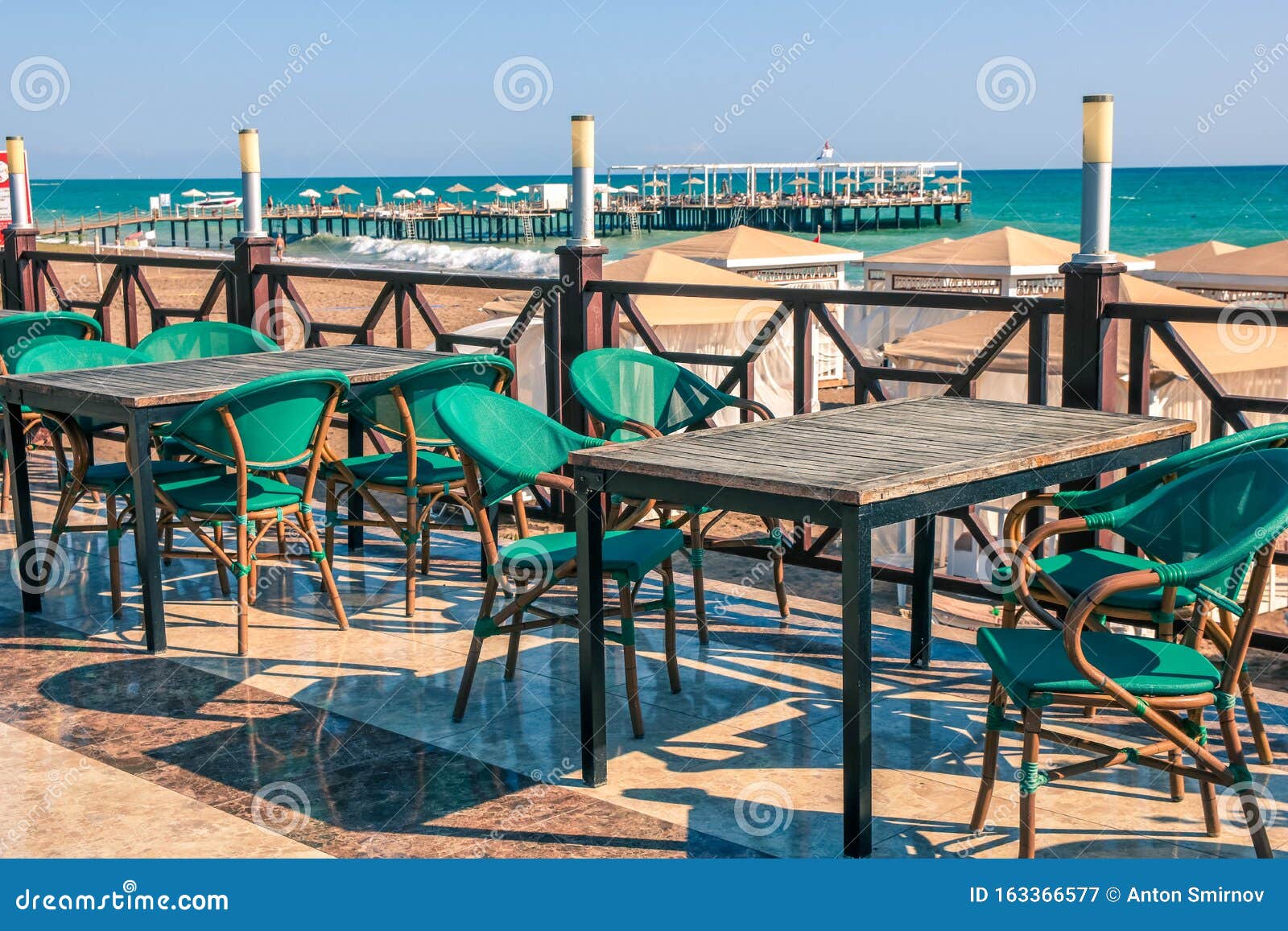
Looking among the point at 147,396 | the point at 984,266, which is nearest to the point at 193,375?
the point at 147,396

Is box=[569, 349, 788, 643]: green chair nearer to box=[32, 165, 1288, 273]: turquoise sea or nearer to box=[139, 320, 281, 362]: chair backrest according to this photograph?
box=[139, 320, 281, 362]: chair backrest

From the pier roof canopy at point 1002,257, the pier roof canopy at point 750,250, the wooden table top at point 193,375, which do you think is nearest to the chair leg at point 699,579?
the wooden table top at point 193,375

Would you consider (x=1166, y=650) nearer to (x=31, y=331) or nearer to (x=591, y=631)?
(x=591, y=631)

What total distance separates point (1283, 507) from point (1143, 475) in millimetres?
668

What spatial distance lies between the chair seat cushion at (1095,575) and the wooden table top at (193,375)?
243cm

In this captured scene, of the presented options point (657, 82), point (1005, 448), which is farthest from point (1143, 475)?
point (657, 82)

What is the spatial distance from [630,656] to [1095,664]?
1.22 m

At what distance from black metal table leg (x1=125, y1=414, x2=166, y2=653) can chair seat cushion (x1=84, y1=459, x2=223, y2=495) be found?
→ 36 centimetres

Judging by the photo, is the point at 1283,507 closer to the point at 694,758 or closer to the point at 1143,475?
the point at 1143,475

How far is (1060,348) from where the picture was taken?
9.98 m

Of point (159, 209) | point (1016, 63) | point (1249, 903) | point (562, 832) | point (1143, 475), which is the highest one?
point (159, 209)

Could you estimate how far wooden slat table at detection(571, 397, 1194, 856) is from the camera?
2.87 m

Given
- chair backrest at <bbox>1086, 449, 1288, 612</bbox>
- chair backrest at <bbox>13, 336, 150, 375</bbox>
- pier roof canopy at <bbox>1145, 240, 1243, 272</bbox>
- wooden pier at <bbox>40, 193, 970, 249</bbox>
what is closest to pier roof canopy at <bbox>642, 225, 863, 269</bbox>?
pier roof canopy at <bbox>1145, 240, 1243, 272</bbox>

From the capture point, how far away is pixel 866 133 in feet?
32.5
